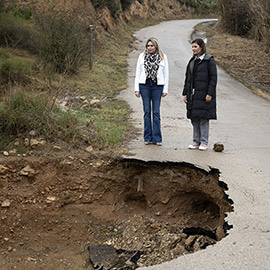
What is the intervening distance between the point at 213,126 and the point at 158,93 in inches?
104

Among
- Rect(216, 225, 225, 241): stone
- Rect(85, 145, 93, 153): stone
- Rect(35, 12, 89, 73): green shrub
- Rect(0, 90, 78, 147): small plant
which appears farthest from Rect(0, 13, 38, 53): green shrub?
Rect(216, 225, 225, 241): stone

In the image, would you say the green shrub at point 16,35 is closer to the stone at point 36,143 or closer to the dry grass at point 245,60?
the stone at point 36,143

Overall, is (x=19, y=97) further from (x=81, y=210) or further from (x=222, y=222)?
(x=222, y=222)

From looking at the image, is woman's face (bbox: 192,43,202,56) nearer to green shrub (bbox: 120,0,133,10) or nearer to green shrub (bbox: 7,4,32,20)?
green shrub (bbox: 7,4,32,20)

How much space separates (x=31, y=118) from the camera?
7.18 meters

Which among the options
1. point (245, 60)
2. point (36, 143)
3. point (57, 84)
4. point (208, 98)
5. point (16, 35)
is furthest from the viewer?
point (245, 60)

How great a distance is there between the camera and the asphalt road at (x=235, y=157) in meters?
4.14

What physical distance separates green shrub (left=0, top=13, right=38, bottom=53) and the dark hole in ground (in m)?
8.54

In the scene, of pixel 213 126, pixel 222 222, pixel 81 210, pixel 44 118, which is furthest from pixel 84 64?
pixel 222 222

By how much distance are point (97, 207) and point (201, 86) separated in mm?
2639

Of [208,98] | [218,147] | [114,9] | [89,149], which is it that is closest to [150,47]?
[208,98]

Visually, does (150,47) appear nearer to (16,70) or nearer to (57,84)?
(57,84)

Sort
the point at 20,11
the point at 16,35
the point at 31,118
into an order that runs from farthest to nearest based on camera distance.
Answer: the point at 20,11, the point at 16,35, the point at 31,118

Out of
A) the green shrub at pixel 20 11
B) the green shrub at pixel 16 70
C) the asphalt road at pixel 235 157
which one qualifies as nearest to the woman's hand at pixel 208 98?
the asphalt road at pixel 235 157
